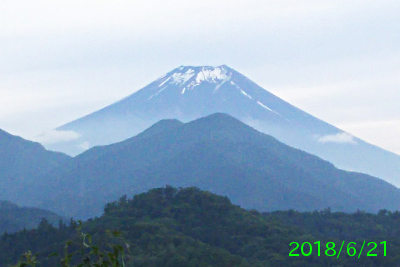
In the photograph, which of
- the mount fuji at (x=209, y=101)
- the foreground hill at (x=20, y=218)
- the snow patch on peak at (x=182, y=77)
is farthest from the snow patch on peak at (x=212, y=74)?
the foreground hill at (x=20, y=218)

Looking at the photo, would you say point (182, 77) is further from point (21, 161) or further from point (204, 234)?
point (204, 234)

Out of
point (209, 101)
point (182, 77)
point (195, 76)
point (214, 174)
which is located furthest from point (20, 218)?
point (195, 76)

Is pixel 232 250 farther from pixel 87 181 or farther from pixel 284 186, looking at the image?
pixel 87 181

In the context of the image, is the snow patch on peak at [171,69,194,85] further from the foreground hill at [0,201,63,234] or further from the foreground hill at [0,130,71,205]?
the foreground hill at [0,201,63,234]

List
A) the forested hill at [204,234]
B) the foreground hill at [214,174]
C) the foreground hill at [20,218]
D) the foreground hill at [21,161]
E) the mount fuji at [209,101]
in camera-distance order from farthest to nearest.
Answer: the mount fuji at [209,101] → the foreground hill at [21,161] → the foreground hill at [214,174] → the foreground hill at [20,218] → the forested hill at [204,234]

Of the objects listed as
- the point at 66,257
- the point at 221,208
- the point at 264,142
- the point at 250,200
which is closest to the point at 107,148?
the point at 264,142
